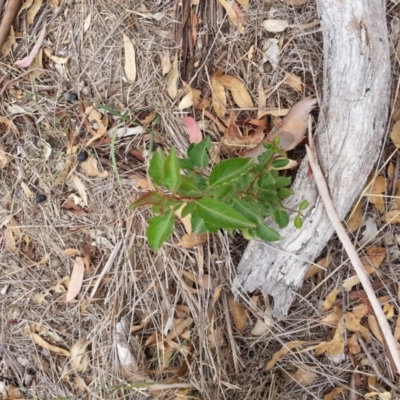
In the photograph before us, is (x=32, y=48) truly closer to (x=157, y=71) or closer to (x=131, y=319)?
(x=157, y=71)

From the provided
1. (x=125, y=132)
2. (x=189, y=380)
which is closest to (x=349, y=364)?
(x=189, y=380)

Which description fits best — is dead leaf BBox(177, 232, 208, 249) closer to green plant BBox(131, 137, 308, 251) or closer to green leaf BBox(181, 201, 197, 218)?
green plant BBox(131, 137, 308, 251)

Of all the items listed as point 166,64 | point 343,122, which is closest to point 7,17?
point 166,64

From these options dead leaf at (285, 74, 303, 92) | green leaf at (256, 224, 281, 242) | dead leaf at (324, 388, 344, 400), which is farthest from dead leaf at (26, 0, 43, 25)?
dead leaf at (324, 388, 344, 400)

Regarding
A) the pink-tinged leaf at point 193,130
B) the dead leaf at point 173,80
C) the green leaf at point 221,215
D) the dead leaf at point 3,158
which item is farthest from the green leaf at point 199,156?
the dead leaf at point 3,158

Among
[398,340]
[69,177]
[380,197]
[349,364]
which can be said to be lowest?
[349,364]
